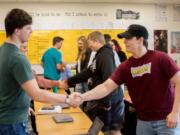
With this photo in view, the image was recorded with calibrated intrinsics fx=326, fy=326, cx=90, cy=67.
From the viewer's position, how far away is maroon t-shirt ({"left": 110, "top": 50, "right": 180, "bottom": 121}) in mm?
2428

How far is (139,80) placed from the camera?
8.25ft

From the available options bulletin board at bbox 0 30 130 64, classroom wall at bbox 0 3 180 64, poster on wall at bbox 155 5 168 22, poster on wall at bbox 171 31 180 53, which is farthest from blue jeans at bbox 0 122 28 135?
poster on wall at bbox 171 31 180 53

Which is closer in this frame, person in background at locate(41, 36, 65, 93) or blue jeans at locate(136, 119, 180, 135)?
blue jeans at locate(136, 119, 180, 135)

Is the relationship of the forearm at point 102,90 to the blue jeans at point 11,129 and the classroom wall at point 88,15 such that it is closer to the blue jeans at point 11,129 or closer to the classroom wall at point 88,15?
the blue jeans at point 11,129

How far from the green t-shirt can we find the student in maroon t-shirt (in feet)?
2.76

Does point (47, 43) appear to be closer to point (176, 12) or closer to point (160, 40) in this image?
point (160, 40)

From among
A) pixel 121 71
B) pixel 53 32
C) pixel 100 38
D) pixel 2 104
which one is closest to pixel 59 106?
pixel 100 38

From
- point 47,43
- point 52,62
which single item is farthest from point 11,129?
point 47,43

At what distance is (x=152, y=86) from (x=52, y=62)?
3785mm

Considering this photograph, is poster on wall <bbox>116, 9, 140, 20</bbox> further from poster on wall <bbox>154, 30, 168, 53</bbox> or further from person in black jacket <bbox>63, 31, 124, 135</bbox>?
person in black jacket <bbox>63, 31, 124, 135</bbox>

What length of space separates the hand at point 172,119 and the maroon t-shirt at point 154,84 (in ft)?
0.38

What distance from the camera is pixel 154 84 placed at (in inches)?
96.1

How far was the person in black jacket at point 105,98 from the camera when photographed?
369 centimetres

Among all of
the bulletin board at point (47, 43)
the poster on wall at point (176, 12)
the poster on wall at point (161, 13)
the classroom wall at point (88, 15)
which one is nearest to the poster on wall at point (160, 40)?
the classroom wall at point (88, 15)
